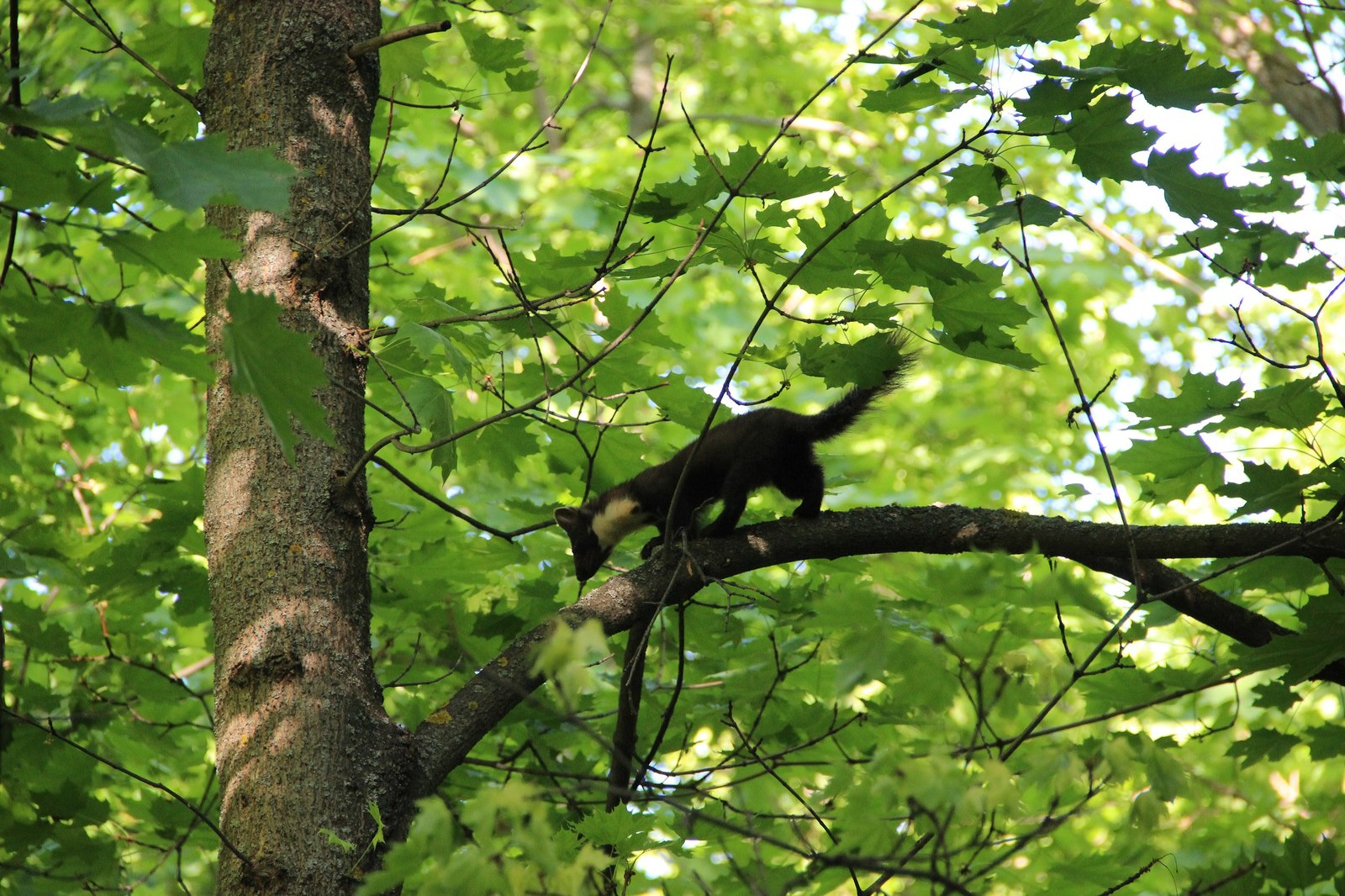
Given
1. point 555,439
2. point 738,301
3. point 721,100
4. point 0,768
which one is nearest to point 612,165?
point 738,301

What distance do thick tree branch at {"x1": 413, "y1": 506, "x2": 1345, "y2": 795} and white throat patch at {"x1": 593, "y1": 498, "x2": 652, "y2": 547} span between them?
209 cm

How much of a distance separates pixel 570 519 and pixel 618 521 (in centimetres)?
47

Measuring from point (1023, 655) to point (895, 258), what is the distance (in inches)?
47.4

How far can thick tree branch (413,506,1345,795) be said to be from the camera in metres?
2.81

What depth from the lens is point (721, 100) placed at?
15352 mm

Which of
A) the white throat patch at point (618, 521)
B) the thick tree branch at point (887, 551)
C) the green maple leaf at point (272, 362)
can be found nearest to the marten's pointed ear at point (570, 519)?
the white throat patch at point (618, 521)

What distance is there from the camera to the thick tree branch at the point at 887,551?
2811 mm

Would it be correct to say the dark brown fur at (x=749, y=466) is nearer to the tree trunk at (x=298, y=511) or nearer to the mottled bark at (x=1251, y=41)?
the tree trunk at (x=298, y=511)

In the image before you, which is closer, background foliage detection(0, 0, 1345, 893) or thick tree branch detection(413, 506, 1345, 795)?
background foliage detection(0, 0, 1345, 893)

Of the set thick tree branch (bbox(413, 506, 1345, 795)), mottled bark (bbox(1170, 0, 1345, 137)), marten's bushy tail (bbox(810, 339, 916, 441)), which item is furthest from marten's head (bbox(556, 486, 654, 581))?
mottled bark (bbox(1170, 0, 1345, 137))

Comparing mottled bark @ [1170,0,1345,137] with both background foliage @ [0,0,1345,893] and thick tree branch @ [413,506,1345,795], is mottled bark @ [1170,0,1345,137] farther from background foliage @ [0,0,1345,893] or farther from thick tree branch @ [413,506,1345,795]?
thick tree branch @ [413,506,1345,795]

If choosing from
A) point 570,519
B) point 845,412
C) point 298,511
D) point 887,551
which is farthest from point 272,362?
point 570,519

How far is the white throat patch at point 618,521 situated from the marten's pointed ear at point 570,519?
8.3 inches

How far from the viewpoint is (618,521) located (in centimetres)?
568
